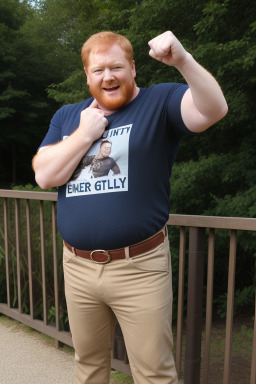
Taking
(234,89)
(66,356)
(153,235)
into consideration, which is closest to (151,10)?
(234,89)

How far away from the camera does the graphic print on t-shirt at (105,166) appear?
56.0 inches

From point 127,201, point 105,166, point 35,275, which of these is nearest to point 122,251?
point 127,201

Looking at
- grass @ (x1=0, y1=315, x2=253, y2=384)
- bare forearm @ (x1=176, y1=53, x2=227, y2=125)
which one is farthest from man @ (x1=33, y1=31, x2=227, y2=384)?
grass @ (x1=0, y1=315, x2=253, y2=384)

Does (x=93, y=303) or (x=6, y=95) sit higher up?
(x=6, y=95)

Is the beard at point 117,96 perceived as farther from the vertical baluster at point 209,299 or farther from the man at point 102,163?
the vertical baluster at point 209,299

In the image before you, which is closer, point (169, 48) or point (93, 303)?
point (169, 48)

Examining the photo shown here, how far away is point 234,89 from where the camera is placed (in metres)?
6.13

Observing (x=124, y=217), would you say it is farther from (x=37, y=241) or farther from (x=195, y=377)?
(x=37, y=241)

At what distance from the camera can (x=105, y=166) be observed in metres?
1.45

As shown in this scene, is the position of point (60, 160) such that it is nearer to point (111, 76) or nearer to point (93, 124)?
point (93, 124)

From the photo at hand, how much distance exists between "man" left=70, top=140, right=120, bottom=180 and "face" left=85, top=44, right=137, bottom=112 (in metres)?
0.14

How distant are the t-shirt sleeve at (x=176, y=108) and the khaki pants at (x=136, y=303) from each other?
41 centimetres

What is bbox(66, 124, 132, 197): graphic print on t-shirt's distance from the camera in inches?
56.0

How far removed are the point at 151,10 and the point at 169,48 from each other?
6.19 m
